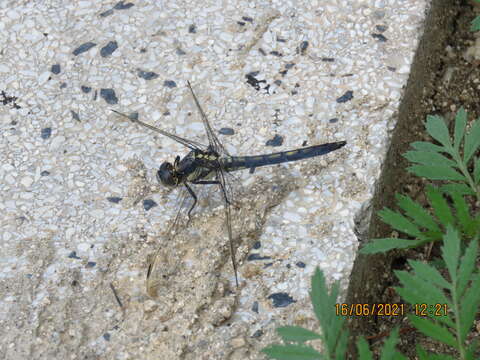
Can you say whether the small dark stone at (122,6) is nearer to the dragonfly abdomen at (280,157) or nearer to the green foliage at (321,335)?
the dragonfly abdomen at (280,157)

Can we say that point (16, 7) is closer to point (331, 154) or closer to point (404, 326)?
point (331, 154)

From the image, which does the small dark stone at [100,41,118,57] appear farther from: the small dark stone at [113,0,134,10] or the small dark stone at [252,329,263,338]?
the small dark stone at [252,329,263,338]

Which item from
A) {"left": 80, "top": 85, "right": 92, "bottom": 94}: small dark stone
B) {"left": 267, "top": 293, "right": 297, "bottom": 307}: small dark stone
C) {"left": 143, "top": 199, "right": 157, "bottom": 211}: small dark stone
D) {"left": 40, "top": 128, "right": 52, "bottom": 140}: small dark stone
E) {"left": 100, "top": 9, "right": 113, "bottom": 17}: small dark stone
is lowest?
{"left": 267, "top": 293, "right": 297, "bottom": 307}: small dark stone

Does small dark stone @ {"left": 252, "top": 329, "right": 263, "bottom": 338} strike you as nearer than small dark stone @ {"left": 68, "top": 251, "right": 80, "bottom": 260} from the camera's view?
Yes

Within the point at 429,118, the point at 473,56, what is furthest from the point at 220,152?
the point at 473,56
